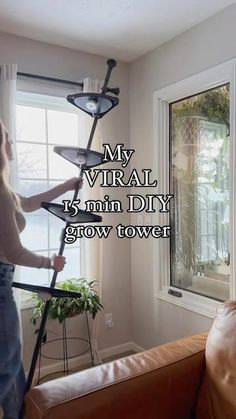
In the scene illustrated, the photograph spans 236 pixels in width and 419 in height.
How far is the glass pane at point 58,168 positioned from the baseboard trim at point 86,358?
140 cm

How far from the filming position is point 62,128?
2562mm

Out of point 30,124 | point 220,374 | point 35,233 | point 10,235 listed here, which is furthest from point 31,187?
point 220,374

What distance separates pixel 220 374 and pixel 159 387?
24cm

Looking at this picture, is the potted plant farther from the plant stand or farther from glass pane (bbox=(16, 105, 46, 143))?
glass pane (bbox=(16, 105, 46, 143))

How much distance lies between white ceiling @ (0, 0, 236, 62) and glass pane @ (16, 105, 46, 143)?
1.58ft

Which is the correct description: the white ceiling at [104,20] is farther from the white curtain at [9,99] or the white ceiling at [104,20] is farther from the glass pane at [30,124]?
the glass pane at [30,124]

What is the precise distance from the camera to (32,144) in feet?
7.98

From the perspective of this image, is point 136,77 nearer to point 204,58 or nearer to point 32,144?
point 204,58

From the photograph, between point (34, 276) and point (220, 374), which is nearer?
point (220, 374)

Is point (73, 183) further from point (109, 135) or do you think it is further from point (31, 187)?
point (109, 135)

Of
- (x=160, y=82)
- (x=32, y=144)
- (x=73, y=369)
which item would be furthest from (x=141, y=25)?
(x=73, y=369)

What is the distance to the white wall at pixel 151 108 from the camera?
2025 millimetres

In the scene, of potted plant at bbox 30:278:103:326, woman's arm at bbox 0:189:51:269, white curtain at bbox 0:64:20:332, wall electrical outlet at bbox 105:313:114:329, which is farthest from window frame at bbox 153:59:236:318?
woman's arm at bbox 0:189:51:269

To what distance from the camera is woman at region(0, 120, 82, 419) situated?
54.8 inches
